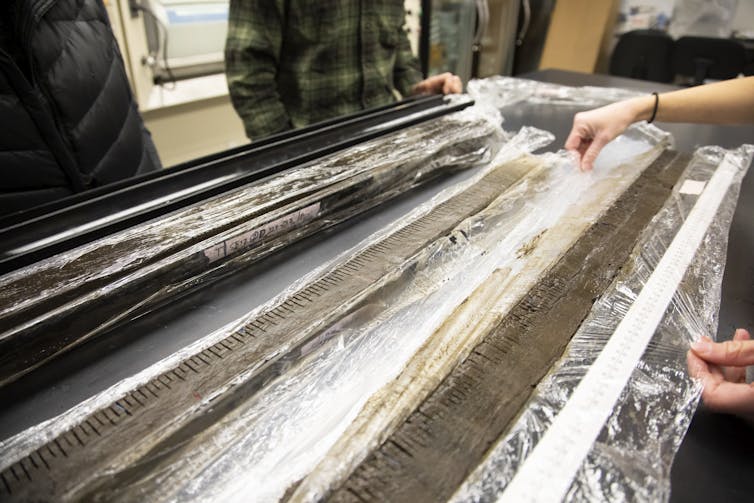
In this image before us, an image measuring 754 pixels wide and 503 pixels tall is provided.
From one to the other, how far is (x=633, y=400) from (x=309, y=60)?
137 cm

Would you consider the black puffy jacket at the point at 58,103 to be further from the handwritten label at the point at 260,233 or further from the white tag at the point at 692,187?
the white tag at the point at 692,187

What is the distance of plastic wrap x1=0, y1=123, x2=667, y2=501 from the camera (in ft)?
1.47

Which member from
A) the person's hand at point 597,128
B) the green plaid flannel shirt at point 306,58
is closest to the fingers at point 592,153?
the person's hand at point 597,128

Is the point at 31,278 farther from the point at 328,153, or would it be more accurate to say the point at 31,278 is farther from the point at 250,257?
the point at 328,153

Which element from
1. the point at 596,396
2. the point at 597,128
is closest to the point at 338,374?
the point at 596,396

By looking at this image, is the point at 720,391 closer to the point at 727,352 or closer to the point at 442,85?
the point at 727,352

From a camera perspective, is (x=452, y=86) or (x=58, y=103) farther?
(x=452, y=86)

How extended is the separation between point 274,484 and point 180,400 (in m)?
0.15

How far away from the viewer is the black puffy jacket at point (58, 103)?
0.83 meters

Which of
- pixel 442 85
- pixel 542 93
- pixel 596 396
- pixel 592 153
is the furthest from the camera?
pixel 542 93

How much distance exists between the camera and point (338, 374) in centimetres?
57

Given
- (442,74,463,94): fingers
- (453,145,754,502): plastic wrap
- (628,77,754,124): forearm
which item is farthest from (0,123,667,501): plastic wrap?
(442,74,463,94): fingers

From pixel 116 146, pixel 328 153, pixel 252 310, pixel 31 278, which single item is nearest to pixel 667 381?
pixel 252 310

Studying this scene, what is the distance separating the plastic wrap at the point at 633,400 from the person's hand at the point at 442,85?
0.96m
